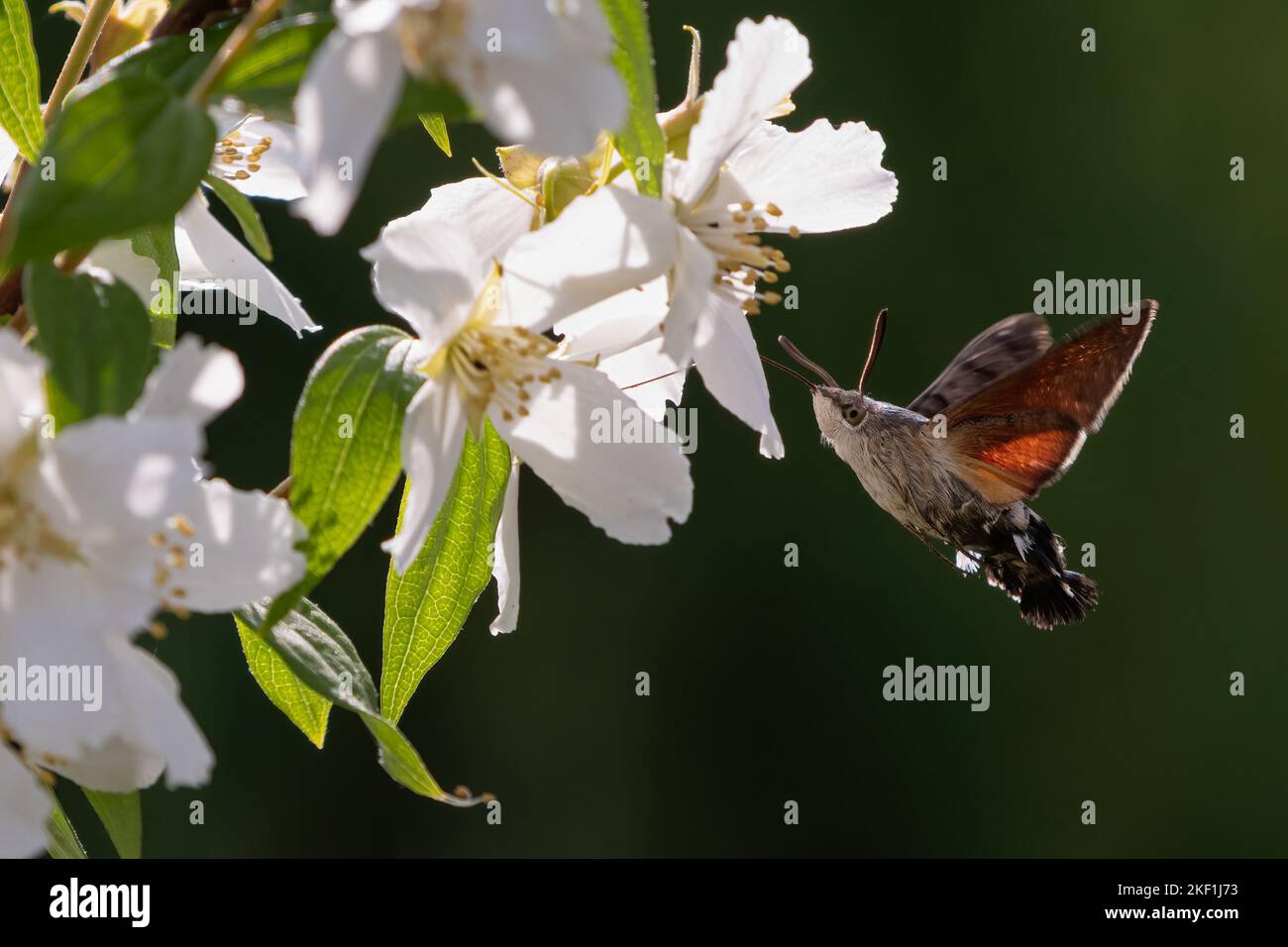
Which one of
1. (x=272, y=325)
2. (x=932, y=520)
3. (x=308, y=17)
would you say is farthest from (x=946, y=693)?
(x=308, y=17)

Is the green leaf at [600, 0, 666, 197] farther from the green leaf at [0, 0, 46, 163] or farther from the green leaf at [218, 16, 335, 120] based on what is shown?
the green leaf at [0, 0, 46, 163]

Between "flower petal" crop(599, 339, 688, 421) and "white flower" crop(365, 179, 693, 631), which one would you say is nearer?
"white flower" crop(365, 179, 693, 631)

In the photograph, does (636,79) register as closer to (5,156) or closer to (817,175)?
(817,175)

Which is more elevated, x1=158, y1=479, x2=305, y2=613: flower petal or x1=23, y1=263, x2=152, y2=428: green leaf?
x1=23, y1=263, x2=152, y2=428: green leaf

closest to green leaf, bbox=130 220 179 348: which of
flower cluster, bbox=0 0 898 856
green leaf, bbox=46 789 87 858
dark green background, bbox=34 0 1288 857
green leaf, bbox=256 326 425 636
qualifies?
flower cluster, bbox=0 0 898 856

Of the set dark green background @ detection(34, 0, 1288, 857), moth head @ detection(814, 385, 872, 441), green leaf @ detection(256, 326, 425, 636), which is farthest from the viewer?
dark green background @ detection(34, 0, 1288, 857)

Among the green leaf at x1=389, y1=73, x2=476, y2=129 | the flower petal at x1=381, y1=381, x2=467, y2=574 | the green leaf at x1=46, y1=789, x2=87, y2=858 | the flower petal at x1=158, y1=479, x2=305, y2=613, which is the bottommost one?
the green leaf at x1=46, y1=789, x2=87, y2=858

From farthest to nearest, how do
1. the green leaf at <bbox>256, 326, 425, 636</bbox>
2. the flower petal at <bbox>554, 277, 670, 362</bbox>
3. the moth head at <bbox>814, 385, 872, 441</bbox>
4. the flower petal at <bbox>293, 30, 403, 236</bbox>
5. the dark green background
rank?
1. the dark green background
2. the moth head at <bbox>814, 385, 872, 441</bbox>
3. the flower petal at <bbox>554, 277, 670, 362</bbox>
4. the green leaf at <bbox>256, 326, 425, 636</bbox>
5. the flower petal at <bbox>293, 30, 403, 236</bbox>
